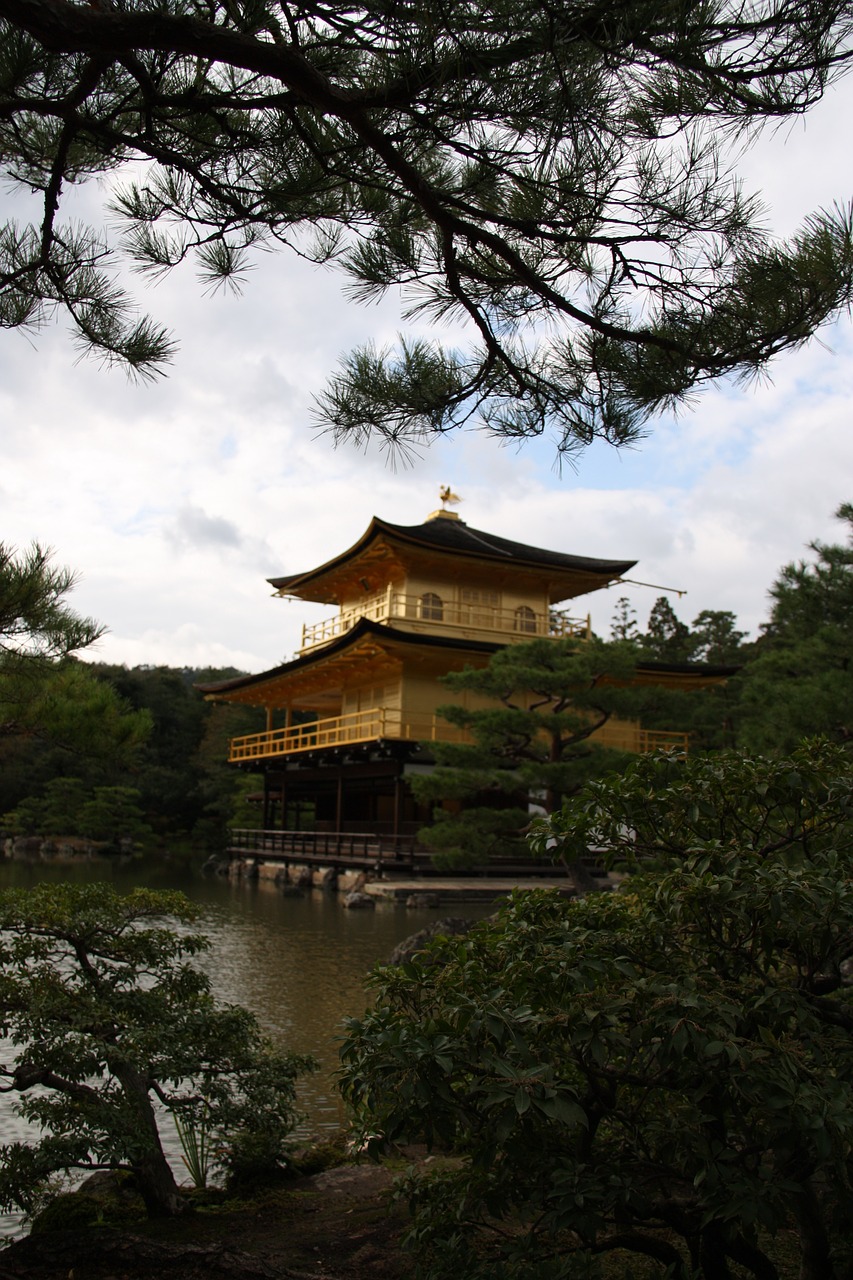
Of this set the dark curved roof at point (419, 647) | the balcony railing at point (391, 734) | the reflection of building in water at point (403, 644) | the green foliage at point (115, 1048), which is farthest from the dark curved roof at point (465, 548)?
the green foliage at point (115, 1048)

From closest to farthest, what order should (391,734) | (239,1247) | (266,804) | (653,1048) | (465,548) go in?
(653,1048), (239,1247), (391,734), (465,548), (266,804)

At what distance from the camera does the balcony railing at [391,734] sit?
18391 mm

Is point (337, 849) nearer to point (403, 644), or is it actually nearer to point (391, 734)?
point (391, 734)

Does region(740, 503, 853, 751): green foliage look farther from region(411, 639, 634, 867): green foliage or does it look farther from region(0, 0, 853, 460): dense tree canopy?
region(0, 0, 853, 460): dense tree canopy

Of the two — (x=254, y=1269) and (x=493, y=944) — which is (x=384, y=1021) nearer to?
(x=493, y=944)

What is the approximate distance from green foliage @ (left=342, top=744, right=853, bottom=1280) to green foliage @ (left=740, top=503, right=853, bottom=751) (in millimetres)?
6703

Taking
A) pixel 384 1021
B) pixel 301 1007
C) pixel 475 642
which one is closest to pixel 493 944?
pixel 384 1021

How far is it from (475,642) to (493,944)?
1698 cm

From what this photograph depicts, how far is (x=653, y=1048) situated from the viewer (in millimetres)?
1829

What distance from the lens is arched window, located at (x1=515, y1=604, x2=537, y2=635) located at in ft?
72.0

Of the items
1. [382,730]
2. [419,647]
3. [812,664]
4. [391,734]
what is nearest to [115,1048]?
[812,664]

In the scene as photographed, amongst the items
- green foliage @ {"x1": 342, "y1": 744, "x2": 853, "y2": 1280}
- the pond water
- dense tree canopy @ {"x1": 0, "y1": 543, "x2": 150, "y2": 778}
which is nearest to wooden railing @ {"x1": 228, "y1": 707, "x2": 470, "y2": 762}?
the pond water

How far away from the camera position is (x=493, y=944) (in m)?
2.08

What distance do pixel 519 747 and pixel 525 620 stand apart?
8.34 meters
